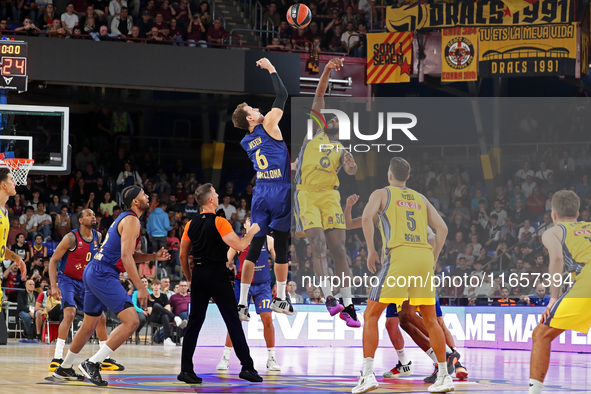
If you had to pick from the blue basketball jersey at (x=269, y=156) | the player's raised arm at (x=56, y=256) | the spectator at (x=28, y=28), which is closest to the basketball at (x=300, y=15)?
the blue basketball jersey at (x=269, y=156)

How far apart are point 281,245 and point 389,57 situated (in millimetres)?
14282

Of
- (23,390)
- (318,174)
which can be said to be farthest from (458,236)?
(23,390)

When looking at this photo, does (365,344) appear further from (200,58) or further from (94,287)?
(200,58)

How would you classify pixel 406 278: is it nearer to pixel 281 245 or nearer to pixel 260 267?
pixel 281 245

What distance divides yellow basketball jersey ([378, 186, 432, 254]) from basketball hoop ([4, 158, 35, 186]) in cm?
919

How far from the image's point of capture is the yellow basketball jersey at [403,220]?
9828 mm

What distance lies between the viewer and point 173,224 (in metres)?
24.3

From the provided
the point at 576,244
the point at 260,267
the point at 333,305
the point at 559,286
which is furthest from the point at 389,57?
the point at 559,286

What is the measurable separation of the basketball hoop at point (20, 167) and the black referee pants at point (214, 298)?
25.2 ft

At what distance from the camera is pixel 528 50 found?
2406 centimetres

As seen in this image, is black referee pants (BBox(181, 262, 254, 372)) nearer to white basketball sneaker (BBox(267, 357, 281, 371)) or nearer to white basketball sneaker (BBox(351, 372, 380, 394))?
white basketball sneaker (BBox(351, 372, 380, 394))

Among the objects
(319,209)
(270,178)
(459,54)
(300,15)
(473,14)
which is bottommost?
(319,209)

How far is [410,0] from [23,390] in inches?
767

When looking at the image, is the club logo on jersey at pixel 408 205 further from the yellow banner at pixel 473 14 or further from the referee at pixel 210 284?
the yellow banner at pixel 473 14
